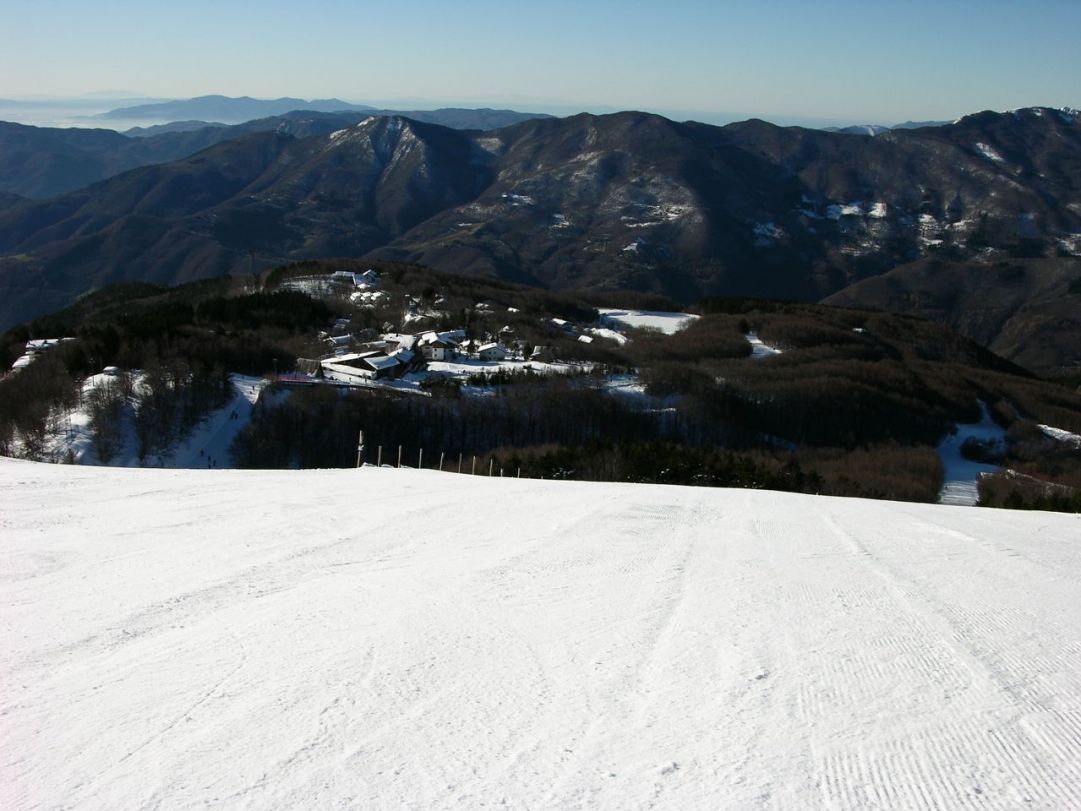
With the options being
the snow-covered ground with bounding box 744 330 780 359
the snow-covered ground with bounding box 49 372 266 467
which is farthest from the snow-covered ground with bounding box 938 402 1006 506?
the snow-covered ground with bounding box 49 372 266 467

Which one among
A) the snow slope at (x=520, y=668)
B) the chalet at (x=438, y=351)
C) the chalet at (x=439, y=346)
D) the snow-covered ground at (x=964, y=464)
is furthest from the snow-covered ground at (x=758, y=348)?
the snow slope at (x=520, y=668)

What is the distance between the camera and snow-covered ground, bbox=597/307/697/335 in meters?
107

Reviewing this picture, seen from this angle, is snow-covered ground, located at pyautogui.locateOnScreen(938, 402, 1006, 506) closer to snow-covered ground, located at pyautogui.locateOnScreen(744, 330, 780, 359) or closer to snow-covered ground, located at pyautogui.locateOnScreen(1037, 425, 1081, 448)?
snow-covered ground, located at pyautogui.locateOnScreen(1037, 425, 1081, 448)

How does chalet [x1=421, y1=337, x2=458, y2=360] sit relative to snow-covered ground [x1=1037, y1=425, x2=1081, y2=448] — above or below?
above

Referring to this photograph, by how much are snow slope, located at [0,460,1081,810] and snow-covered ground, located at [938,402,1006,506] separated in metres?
45.0

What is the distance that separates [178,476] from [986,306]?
206 meters

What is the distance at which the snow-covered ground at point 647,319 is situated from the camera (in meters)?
107

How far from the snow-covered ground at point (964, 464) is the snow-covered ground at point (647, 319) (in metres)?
35.7

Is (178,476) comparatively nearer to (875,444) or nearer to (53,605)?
(53,605)

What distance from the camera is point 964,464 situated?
214 feet

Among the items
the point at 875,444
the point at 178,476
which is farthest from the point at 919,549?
the point at 875,444

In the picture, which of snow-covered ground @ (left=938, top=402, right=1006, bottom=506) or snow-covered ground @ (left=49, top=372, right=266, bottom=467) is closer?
snow-covered ground @ (left=49, top=372, right=266, bottom=467)

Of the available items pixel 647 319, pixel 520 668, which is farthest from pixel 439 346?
pixel 520 668

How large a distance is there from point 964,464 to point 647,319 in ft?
181
